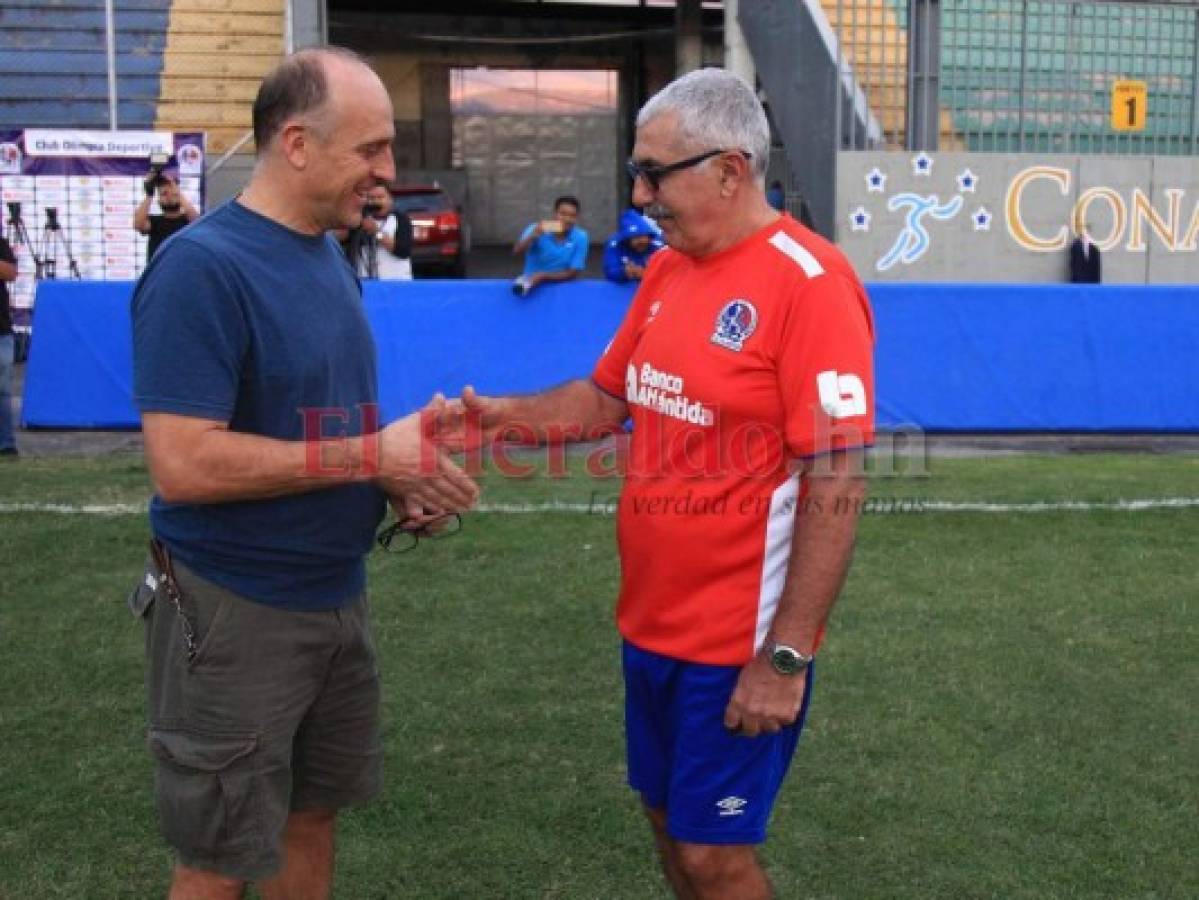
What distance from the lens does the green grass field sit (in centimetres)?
400

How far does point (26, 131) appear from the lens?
16797 mm

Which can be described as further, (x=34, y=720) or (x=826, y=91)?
(x=826, y=91)

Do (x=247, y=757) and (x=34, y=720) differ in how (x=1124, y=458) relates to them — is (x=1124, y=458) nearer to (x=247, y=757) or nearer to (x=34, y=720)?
(x=34, y=720)

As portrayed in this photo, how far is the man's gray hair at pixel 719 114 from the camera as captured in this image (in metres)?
3.02

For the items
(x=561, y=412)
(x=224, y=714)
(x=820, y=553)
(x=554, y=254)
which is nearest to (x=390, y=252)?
(x=554, y=254)

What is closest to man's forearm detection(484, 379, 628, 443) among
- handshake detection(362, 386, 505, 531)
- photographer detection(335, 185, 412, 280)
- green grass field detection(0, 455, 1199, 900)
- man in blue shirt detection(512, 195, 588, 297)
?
handshake detection(362, 386, 505, 531)

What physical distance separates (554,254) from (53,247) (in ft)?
25.5

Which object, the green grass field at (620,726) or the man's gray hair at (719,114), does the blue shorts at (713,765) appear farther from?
the man's gray hair at (719,114)

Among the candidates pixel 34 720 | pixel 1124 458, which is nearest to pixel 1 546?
pixel 34 720

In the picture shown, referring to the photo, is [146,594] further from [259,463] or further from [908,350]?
[908,350]

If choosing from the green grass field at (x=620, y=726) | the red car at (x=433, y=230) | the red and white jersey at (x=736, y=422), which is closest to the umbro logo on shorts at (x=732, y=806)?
the red and white jersey at (x=736, y=422)

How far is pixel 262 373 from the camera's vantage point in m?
2.81

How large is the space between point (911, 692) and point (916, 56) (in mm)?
14377

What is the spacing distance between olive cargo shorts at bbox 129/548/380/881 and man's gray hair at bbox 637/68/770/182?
1.30 m
